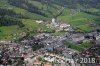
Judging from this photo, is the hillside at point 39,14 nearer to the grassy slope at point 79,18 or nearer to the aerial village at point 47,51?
the grassy slope at point 79,18

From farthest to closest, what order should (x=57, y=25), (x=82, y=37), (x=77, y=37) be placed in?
(x=57, y=25)
(x=77, y=37)
(x=82, y=37)

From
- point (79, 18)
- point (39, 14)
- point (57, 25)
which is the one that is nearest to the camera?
point (57, 25)

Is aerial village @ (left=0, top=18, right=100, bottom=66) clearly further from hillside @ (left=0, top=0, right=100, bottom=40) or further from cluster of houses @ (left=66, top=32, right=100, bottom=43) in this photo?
hillside @ (left=0, top=0, right=100, bottom=40)

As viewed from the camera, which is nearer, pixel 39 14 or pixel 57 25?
pixel 57 25

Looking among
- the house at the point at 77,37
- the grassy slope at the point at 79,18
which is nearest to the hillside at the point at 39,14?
the grassy slope at the point at 79,18

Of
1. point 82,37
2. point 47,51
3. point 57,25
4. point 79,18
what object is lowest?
point 79,18

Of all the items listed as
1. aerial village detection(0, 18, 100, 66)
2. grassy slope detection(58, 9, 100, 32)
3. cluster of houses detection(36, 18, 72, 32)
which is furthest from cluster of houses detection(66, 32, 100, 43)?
cluster of houses detection(36, 18, 72, 32)

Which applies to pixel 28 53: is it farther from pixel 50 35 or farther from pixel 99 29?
pixel 99 29

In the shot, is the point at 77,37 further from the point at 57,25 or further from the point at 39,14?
the point at 39,14

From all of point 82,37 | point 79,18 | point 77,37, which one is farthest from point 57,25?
point 82,37

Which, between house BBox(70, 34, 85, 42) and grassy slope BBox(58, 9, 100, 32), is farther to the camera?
grassy slope BBox(58, 9, 100, 32)
